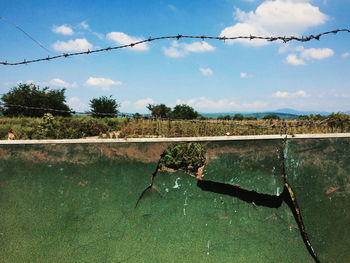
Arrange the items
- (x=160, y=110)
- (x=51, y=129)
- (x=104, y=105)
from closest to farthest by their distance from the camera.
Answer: (x=51, y=129)
(x=104, y=105)
(x=160, y=110)

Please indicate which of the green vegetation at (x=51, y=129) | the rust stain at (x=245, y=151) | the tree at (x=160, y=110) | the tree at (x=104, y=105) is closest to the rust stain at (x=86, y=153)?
the rust stain at (x=245, y=151)

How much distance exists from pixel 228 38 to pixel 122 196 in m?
1.90

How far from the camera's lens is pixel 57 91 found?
36.2 m

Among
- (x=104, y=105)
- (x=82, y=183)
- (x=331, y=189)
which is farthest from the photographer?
(x=104, y=105)

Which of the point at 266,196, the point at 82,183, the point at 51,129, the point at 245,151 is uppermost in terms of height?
the point at 245,151

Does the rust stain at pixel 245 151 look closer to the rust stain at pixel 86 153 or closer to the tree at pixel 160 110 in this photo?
the rust stain at pixel 86 153

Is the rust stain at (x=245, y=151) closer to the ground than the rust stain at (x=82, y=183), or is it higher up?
higher up

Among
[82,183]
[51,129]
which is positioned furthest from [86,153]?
[51,129]

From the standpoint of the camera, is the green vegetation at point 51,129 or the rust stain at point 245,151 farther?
the green vegetation at point 51,129

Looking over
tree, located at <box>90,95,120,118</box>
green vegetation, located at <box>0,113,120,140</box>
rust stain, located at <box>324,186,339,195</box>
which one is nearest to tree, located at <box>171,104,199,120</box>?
tree, located at <box>90,95,120,118</box>

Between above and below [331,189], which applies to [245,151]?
above

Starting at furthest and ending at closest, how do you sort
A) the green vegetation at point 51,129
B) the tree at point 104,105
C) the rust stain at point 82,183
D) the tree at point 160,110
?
the tree at point 160,110
the tree at point 104,105
the green vegetation at point 51,129
the rust stain at point 82,183

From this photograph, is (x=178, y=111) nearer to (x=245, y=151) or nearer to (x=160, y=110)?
(x=160, y=110)

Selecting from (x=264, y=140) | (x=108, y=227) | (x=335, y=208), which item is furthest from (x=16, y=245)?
(x=335, y=208)
